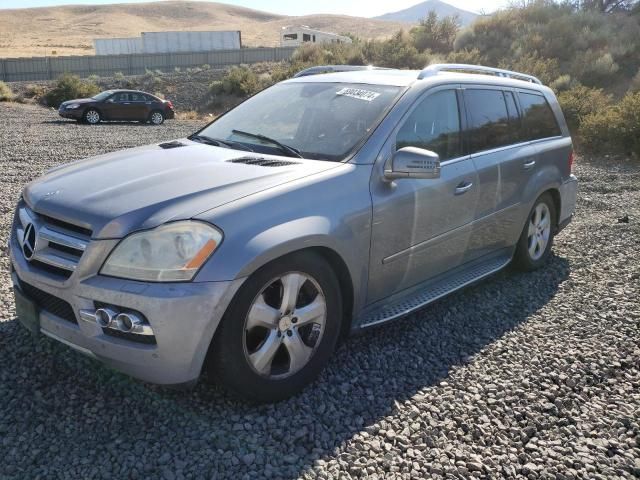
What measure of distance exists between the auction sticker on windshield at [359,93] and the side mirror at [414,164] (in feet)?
2.13

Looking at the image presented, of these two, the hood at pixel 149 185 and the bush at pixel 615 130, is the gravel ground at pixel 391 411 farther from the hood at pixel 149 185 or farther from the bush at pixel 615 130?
the bush at pixel 615 130

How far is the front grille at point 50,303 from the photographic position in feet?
9.33

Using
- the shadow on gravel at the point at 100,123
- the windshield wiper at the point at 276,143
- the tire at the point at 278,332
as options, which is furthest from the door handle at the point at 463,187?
the shadow on gravel at the point at 100,123

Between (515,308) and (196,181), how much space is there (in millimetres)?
2768

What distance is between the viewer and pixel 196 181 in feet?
10.2

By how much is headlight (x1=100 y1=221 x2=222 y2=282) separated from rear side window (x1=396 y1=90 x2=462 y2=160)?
1517 millimetres

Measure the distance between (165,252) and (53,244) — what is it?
676mm

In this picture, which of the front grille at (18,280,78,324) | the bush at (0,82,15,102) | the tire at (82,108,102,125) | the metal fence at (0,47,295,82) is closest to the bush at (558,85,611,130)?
the front grille at (18,280,78,324)

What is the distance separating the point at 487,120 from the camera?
4.53m

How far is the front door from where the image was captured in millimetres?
3498

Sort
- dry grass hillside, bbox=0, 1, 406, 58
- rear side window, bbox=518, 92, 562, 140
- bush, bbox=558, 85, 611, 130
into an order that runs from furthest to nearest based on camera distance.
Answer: dry grass hillside, bbox=0, 1, 406, 58
bush, bbox=558, 85, 611, 130
rear side window, bbox=518, 92, 562, 140

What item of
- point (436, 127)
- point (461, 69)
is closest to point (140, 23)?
point (461, 69)

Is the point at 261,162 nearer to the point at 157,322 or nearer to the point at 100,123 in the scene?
the point at 157,322

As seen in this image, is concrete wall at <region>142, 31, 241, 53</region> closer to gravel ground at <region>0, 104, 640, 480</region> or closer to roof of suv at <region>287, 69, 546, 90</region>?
roof of suv at <region>287, 69, 546, 90</region>
